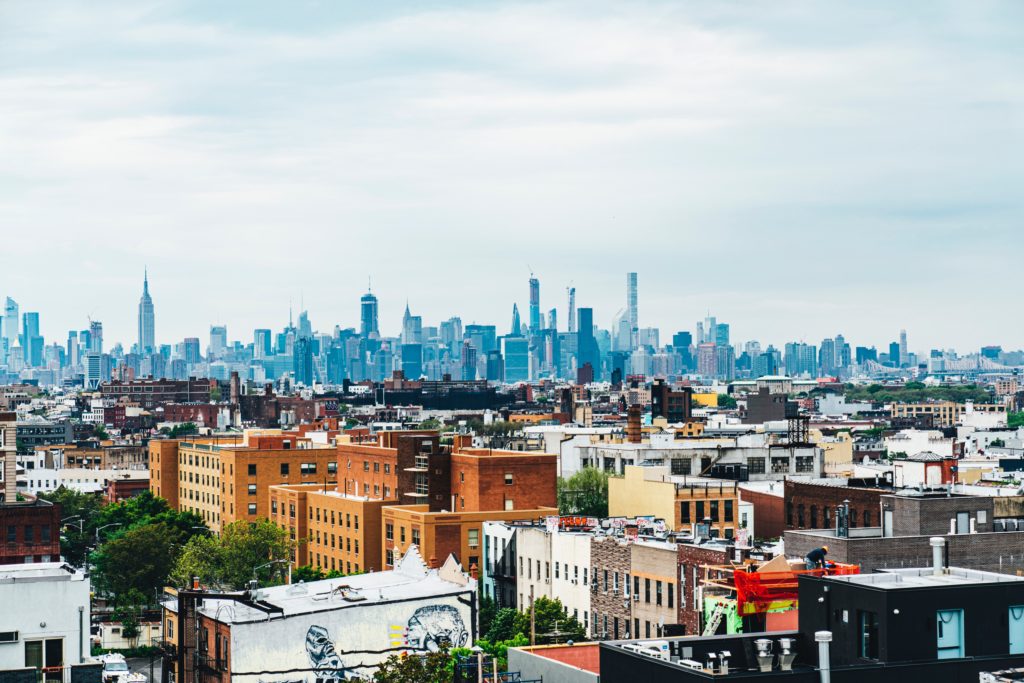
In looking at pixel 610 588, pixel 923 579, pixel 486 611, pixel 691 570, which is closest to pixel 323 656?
pixel 691 570

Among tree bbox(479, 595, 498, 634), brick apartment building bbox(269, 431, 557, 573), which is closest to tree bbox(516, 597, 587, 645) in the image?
tree bbox(479, 595, 498, 634)

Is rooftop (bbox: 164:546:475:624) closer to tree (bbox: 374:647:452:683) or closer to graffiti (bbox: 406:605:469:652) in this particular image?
graffiti (bbox: 406:605:469:652)

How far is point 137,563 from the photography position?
13988cm

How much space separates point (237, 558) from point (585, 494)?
27.8 m

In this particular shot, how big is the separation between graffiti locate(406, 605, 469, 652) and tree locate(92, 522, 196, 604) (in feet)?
193

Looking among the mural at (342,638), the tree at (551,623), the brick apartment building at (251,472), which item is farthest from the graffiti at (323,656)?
the brick apartment building at (251,472)

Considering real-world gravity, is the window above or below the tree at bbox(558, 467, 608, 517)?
above

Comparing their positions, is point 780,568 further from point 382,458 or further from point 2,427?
point 2,427

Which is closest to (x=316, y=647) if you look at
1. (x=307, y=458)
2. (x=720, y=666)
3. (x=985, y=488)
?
(x=720, y=666)

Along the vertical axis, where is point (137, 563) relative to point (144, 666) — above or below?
above

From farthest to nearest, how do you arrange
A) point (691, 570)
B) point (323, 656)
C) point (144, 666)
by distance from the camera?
1. point (144, 666)
2. point (691, 570)
3. point (323, 656)

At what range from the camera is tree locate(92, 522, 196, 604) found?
139 meters

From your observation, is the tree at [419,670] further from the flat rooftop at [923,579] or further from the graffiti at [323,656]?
the flat rooftop at [923,579]

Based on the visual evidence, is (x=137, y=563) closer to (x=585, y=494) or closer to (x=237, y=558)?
(x=237, y=558)
